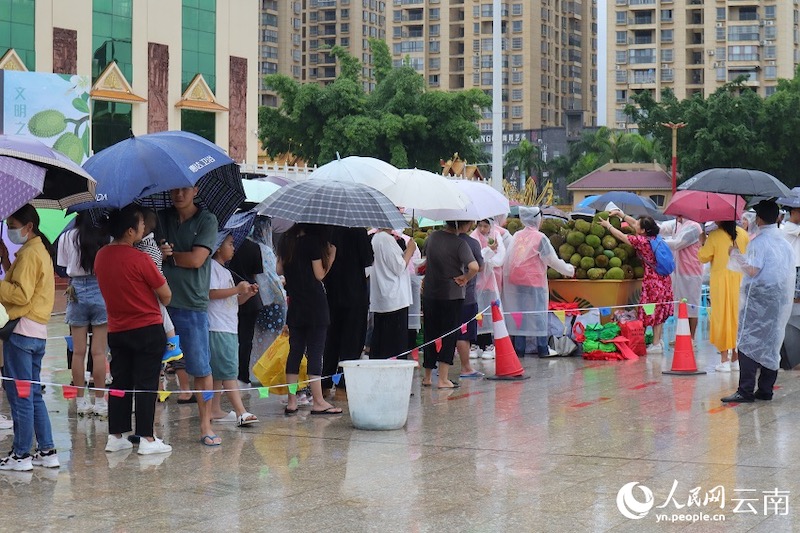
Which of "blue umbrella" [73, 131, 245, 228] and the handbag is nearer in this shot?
the handbag

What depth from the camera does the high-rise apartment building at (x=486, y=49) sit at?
134 meters

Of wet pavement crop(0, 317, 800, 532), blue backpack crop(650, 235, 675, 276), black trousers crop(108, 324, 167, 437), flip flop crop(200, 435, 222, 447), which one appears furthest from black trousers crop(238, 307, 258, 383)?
blue backpack crop(650, 235, 675, 276)

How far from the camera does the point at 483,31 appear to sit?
13388 cm

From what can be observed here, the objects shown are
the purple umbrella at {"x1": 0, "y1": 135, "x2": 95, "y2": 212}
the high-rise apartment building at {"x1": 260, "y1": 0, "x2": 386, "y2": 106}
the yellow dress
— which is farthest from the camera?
the high-rise apartment building at {"x1": 260, "y1": 0, "x2": 386, "y2": 106}

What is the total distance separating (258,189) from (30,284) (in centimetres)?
631

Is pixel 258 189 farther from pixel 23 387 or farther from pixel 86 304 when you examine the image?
pixel 23 387

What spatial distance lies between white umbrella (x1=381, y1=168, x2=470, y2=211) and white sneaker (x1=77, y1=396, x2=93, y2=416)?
320 cm

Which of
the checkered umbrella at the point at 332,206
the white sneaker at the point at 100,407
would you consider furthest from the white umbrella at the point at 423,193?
the white sneaker at the point at 100,407

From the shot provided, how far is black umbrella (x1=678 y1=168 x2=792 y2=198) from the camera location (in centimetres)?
1184

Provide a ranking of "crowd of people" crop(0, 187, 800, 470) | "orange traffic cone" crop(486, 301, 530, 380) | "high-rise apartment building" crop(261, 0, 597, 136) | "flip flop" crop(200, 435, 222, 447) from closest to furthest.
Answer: "crowd of people" crop(0, 187, 800, 470)
"flip flop" crop(200, 435, 222, 447)
"orange traffic cone" crop(486, 301, 530, 380)
"high-rise apartment building" crop(261, 0, 597, 136)

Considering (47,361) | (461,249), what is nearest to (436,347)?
(461,249)

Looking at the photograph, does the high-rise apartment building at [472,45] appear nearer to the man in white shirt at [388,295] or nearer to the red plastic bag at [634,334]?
the red plastic bag at [634,334]

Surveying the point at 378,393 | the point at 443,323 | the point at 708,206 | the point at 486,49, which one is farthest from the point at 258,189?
the point at 486,49

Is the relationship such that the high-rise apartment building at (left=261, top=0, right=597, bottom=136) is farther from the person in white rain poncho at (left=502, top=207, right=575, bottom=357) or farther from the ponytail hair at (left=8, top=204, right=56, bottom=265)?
the ponytail hair at (left=8, top=204, right=56, bottom=265)
